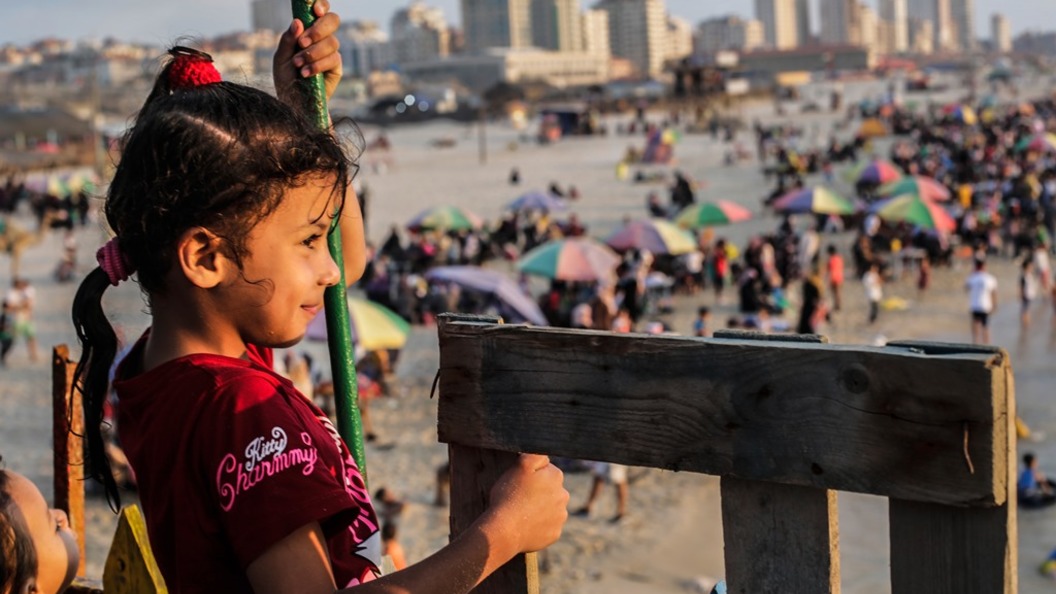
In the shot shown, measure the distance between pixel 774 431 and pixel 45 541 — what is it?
44.2 inches

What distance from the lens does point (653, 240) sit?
17.8 meters

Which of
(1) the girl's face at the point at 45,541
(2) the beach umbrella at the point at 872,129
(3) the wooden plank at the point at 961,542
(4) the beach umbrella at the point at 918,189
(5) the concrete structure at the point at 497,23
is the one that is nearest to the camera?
(3) the wooden plank at the point at 961,542

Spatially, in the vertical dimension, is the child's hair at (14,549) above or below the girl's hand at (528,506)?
below

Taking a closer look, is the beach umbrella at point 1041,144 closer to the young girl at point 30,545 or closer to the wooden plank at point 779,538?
the wooden plank at point 779,538

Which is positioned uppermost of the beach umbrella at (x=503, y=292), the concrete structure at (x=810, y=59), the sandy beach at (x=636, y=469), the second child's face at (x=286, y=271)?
the concrete structure at (x=810, y=59)

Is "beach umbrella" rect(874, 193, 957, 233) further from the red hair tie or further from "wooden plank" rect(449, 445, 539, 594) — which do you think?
the red hair tie

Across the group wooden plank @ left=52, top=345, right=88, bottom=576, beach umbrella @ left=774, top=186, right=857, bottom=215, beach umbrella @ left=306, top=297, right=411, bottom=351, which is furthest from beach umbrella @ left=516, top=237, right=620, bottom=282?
wooden plank @ left=52, top=345, right=88, bottom=576

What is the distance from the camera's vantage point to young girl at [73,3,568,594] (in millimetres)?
1319

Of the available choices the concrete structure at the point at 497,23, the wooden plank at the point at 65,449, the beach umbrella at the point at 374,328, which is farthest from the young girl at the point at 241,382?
the concrete structure at the point at 497,23

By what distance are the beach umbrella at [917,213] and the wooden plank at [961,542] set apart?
18366 mm

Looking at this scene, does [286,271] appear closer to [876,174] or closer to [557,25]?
[876,174]

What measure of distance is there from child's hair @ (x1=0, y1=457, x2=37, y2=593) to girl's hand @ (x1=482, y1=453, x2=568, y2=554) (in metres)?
0.74

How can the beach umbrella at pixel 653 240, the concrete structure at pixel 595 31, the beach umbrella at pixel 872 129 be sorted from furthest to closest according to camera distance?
the concrete structure at pixel 595 31 < the beach umbrella at pixel 872 129 < the beach umbrella at pixel 653 240

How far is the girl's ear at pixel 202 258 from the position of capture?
140cm
